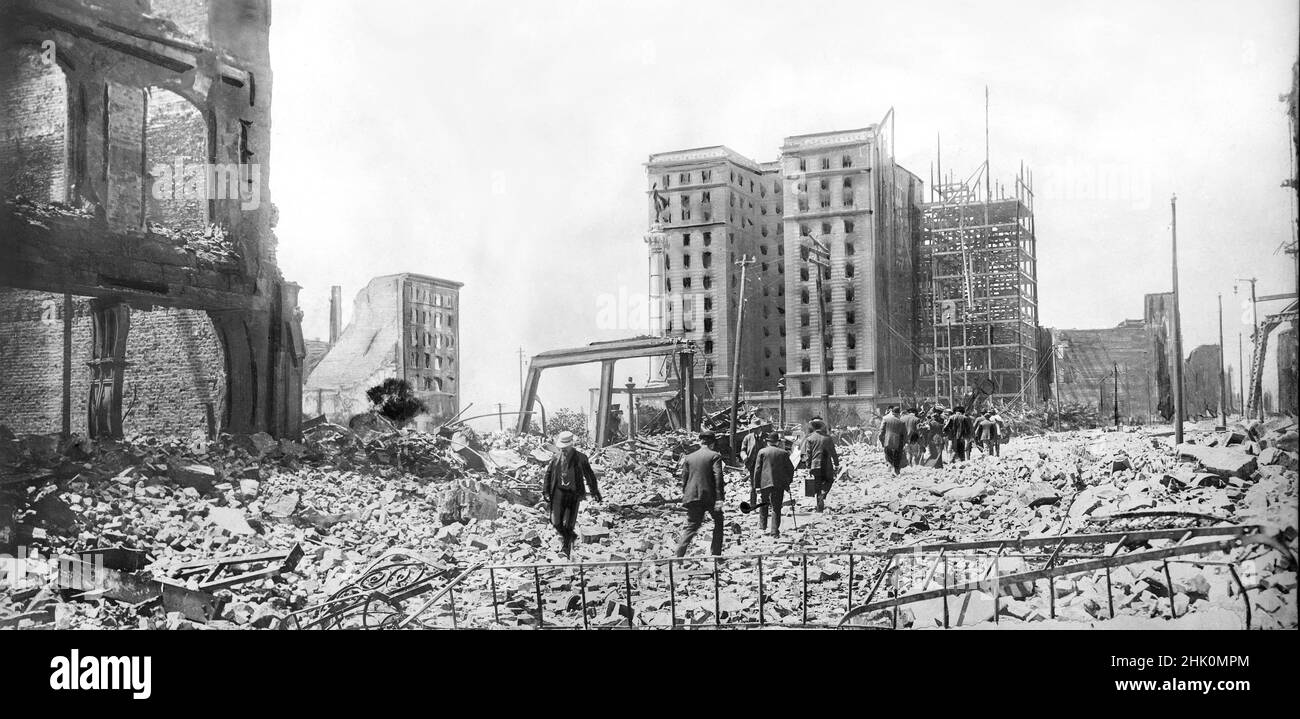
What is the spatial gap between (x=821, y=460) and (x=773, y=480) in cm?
28

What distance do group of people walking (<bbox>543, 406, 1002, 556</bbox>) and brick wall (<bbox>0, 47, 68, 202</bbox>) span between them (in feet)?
11.2

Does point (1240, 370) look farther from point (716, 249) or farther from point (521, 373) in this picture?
point (521, 373)

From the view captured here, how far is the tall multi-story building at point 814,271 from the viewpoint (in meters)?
5.27

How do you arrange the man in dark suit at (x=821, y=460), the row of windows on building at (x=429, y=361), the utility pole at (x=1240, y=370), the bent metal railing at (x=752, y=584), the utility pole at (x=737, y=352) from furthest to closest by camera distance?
1. the row of windows on building at (x=429, y=361)
2. the utility pole at (x=737, y=352)
3. the man in dark suit at (x=821, y=460)
4. the utility pole at (x=1240, y=370)
5. the bent metal railing at (x=752, y=584)

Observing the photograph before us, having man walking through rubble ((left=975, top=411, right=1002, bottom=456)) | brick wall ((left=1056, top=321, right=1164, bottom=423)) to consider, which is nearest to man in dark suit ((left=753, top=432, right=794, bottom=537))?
man walking through rubble ((left=975, top=411, right=1002, bottom=456))

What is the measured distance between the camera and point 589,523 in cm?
526

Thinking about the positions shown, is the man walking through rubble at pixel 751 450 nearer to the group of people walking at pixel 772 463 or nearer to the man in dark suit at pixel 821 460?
the group of people walking at pixel 772 463

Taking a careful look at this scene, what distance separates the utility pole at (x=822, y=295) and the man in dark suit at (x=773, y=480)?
16.2 inches

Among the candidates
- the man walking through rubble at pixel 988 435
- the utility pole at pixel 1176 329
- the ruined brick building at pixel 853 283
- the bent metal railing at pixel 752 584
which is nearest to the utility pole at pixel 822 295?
the ruined brick building at pixel 853 283

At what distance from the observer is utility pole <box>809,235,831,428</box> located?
5.28 meters

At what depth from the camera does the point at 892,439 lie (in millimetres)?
5141

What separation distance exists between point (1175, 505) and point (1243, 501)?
0.30m
